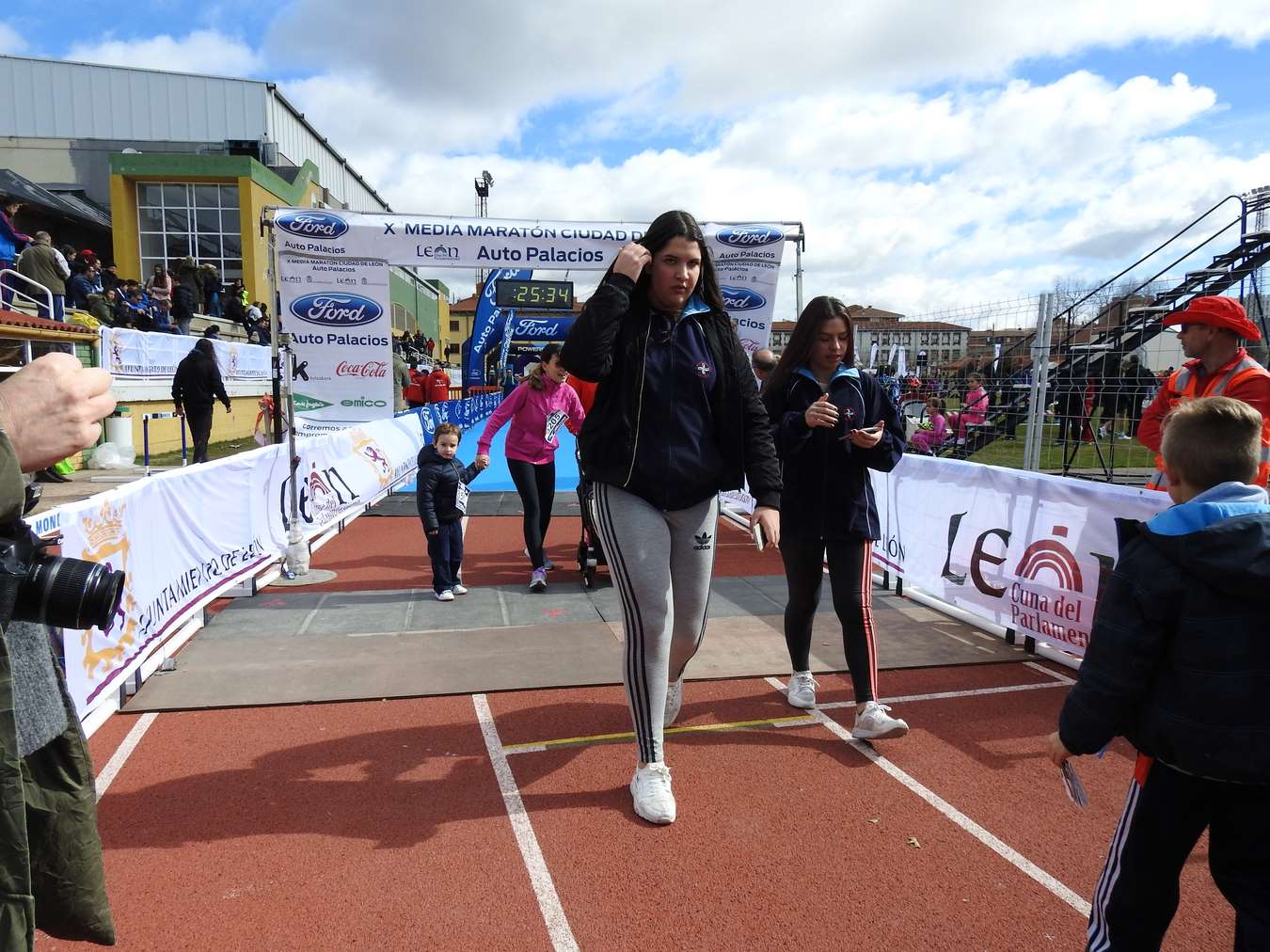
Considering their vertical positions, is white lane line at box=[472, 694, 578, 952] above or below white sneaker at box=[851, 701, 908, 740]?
below

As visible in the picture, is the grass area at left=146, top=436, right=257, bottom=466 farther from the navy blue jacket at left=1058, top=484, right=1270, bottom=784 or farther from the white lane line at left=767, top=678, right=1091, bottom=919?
the navy blue jacket at left=1058, top=484, right=1270, bottom=784

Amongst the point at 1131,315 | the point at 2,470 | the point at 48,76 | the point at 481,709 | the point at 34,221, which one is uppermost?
the point at 48,76

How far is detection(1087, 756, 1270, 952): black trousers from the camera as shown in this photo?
1.80 metres

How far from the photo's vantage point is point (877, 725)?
366cm

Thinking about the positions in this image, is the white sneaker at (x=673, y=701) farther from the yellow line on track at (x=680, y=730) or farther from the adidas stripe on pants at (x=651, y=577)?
the adidas stripe on pants at (x=651, y=577)

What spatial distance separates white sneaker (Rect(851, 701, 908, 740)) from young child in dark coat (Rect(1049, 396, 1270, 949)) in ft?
5.16

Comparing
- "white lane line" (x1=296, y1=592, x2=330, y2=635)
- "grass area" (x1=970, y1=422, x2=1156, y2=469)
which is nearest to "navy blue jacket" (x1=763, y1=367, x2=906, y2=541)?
"white lane line" (x1=296, y1=592, x2=330, y2=635)

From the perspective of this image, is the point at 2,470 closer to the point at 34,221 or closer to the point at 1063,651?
the point at 1063,651

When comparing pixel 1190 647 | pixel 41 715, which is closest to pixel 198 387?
pixel 41 715

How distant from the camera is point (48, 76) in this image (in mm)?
37344

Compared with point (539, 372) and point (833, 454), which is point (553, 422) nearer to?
point (539, 372)

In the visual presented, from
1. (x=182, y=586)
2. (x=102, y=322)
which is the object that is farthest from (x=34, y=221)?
(x=182, y=586)

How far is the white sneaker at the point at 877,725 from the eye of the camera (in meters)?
3.63

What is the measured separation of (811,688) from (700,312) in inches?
85.3
